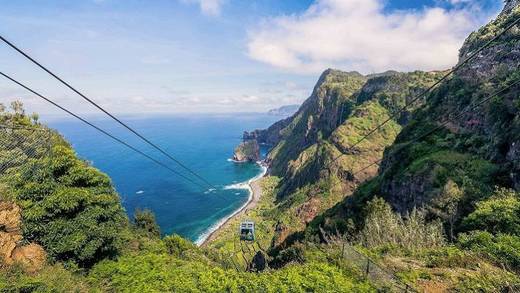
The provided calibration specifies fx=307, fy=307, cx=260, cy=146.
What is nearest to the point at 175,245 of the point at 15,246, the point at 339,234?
the point at 15,246

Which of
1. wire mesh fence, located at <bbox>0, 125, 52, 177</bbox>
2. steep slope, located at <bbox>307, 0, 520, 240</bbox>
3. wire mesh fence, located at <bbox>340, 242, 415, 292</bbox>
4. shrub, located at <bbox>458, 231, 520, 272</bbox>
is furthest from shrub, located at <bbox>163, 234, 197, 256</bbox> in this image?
shrub, located at <bbox>458, 231, 520, 272</bbox>

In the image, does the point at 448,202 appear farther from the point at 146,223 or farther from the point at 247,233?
the point at 247,233

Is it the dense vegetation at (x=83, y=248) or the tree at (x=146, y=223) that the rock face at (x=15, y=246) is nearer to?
the dense vegetation at (x=83, y=248)

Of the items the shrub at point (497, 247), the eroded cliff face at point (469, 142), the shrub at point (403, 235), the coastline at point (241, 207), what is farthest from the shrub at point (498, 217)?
the coastline at point (241, 207)

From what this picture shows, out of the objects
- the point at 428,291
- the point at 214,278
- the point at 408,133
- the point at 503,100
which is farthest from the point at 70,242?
the point at 408,133

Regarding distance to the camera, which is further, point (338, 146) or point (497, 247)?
point (338, 146)

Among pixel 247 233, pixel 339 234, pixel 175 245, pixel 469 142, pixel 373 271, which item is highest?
pixel 469 142

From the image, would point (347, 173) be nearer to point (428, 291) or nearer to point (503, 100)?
point (503, 100)
